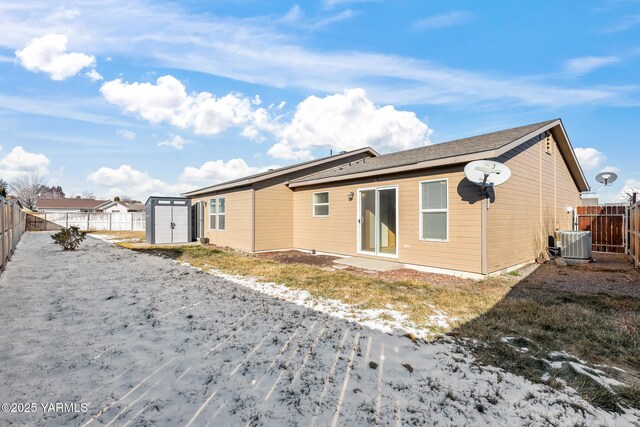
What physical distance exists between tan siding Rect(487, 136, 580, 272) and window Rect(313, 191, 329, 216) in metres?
5.35

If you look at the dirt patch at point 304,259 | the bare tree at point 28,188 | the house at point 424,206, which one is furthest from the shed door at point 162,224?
the bare tree at point 28,188

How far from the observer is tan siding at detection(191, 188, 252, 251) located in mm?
11134

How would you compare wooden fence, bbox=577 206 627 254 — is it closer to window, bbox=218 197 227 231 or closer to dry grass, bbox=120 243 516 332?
dry grass, bbox=120 243 516 332

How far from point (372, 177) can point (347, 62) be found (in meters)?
4.93

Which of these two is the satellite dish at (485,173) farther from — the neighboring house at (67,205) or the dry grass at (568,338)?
the neighboring house at (67,205)

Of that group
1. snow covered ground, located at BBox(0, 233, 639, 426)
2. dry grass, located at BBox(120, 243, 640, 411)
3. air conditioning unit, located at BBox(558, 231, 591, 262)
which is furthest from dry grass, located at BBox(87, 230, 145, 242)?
air conditioning unit, located at BBox(558, 231, 591, 262)

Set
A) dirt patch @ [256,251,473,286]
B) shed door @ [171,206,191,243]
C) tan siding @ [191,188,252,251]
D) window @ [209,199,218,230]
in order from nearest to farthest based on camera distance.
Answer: dirt patch @ [256,251,473,286], tan siding @ [191,188,252,251], window @ [209,199,218,230], shed door @ [171,206,191,243]

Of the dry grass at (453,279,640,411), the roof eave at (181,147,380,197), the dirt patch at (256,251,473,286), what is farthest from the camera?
the roof eave at (181,147,380,197)

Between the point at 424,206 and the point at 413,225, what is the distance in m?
0.57

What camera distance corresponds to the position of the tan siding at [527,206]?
22.9 ft

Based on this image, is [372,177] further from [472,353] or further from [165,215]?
[165,215]

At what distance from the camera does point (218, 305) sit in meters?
4.70

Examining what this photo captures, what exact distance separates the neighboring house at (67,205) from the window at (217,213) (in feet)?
144

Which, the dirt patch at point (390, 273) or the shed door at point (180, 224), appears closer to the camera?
the dirt patch at point (390, 273)
